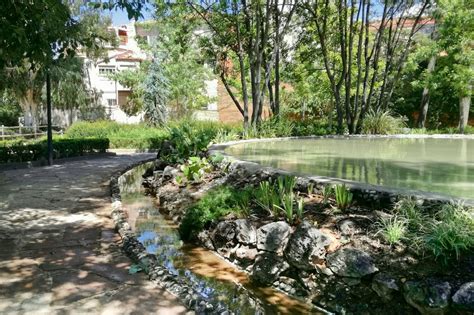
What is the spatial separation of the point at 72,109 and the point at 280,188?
95.0ft

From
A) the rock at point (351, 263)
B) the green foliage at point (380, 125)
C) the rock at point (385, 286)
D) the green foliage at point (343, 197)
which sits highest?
the green foliage at point (380, 125)

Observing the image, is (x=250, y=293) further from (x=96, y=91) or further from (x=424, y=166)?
(x=96, y=91)

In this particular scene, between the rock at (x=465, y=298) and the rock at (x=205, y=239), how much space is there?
10.8 ft

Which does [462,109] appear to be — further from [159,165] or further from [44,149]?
[44,149]

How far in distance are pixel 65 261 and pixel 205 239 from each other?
2.08m

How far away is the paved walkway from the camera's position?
12.1ft

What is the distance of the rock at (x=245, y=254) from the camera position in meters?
5.40

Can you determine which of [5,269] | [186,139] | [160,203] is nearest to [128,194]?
[160,203]

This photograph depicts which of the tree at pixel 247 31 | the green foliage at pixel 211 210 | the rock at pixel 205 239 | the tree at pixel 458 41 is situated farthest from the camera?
the tree at pixel 458 41

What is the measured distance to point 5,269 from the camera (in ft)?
14.5

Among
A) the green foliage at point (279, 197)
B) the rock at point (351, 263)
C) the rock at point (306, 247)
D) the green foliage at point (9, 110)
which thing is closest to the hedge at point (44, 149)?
the green foliage at point (279, 197)

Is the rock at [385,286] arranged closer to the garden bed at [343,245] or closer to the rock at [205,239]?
the garden bed at [343,245]

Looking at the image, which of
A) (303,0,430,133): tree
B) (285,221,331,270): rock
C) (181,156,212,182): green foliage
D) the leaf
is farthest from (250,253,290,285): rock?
(303,0,430,133): tree

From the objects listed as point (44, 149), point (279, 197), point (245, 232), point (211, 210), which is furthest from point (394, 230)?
point (44, 149)
